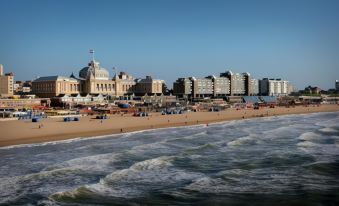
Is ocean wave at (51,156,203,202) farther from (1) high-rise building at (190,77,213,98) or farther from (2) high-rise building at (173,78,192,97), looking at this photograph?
(1) high-rise building at (190,77,213,98)

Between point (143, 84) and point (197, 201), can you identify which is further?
point (143, 84)

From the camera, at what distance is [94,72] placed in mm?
119438

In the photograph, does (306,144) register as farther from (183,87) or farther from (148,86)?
(183,87)

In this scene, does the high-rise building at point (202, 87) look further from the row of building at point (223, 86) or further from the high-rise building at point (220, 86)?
the high-rise building at point (220, 86)

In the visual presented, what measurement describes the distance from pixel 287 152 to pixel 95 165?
1201 centimetres

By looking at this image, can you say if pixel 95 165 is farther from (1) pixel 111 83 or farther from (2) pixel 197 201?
(1) pixel 111 83

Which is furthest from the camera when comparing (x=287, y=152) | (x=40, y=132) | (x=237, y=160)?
(x=40, y=132)

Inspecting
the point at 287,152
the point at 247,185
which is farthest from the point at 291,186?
the point at 287,152

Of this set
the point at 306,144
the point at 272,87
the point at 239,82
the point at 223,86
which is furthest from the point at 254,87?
the point at 306,144

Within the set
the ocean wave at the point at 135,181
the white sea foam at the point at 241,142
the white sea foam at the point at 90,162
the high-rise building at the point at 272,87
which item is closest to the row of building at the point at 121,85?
the high-rise building at the point at 272,87

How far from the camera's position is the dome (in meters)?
118

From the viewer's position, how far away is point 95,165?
73.5ft

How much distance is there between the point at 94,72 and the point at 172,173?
335 ft

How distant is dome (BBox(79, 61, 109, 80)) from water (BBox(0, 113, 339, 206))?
88656 millimetres
